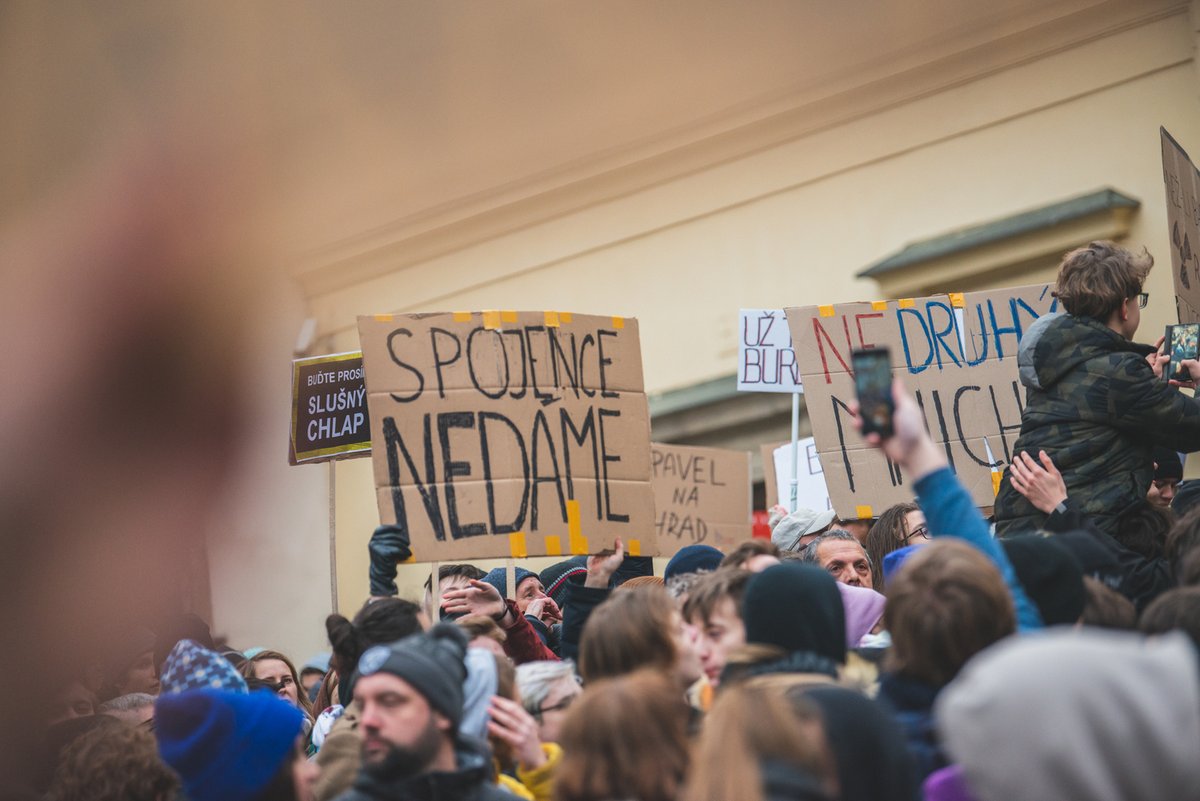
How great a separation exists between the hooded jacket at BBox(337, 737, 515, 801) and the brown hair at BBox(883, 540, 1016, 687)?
0.97 m

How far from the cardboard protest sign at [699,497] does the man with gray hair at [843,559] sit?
91.0 inches

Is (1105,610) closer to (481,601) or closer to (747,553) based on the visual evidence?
(747,553)

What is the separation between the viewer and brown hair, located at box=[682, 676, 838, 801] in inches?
91.0

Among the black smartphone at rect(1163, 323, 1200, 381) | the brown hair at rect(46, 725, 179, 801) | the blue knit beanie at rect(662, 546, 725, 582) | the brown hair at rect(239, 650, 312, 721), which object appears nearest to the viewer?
the brown hair at rect(46, 725, 179, 801)

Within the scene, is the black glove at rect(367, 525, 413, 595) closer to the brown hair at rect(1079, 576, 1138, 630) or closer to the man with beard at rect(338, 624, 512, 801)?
the man with beard at rect(338, 624, 512, 801)

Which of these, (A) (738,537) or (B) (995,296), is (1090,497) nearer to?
(B) (995,296)

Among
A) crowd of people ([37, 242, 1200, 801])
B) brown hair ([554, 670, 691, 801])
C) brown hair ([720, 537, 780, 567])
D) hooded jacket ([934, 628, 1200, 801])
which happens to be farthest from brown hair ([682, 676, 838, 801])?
brown hair ([720, 537, 780, 567])

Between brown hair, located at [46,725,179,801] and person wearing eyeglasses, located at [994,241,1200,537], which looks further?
person wearing eyeglasses, located at [994,241,1200,537]

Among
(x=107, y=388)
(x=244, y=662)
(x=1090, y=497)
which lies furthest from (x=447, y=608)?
(x=107, y=388)

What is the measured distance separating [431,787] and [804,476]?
4708mm

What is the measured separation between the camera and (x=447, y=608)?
519cm

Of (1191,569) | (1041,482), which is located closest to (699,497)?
(1041,482)

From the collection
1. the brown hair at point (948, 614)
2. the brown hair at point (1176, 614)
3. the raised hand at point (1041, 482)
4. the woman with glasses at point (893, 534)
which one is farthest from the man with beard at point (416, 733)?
the woman with glasses at point (893, 534)

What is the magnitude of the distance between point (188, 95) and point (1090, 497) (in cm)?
815
